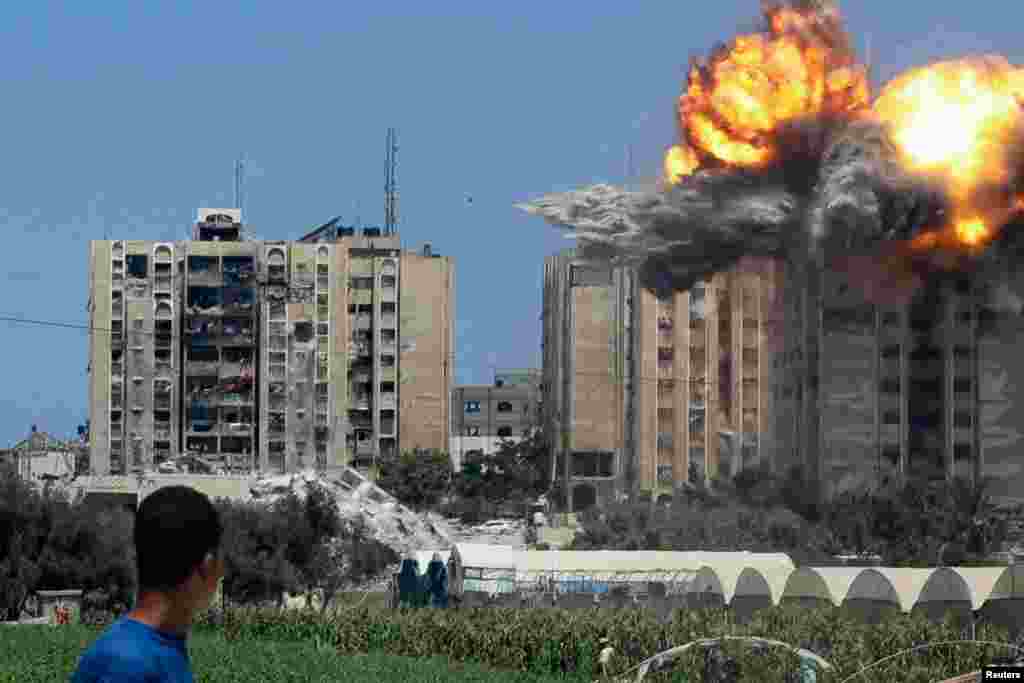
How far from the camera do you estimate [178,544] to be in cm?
756

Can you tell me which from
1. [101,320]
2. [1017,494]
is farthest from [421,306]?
[1017,494]

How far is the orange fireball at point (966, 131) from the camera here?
6762cm

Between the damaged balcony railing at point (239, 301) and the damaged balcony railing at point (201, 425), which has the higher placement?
the damaged balcony railing at point (239, 301)

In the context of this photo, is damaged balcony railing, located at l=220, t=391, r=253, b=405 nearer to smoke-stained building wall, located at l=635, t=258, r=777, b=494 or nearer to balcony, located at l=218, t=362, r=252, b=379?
balcony, located at l=218, t=362, r=252, b=379

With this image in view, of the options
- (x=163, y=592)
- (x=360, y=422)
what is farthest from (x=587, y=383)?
(x=163, y=592)

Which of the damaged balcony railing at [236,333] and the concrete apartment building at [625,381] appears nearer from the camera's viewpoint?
the concrete apartment building at [625,381]

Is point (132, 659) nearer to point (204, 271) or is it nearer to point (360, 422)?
point (204, 271)

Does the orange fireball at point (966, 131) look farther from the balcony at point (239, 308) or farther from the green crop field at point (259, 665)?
the balcony at point (239, 308)

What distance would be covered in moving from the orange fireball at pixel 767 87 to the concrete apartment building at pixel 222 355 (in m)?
90.7

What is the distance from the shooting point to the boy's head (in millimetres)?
7531

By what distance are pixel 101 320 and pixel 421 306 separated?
2708 cm

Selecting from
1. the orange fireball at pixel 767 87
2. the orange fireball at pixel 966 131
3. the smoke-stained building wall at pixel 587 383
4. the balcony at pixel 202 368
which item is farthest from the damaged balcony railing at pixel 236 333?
the orange fireball at pixel 966 131

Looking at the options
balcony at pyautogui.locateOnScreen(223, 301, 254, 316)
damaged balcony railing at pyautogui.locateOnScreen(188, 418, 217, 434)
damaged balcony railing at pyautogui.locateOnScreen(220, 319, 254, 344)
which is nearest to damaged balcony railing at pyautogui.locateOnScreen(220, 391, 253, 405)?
damaged balcony railing at pyautogui.locateOnScreen(188, 418, 217, 434)

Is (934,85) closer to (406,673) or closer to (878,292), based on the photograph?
(878,292)
